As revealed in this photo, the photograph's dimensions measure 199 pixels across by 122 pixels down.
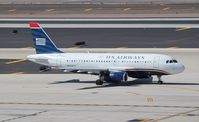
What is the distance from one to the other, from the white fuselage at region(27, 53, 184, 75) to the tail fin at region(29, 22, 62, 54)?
1.00 metres

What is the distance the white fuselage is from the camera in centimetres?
8938

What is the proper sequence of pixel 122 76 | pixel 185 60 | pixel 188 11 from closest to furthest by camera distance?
1. pixel 122 76
2. pixel 185 60
3. pixel 188 11

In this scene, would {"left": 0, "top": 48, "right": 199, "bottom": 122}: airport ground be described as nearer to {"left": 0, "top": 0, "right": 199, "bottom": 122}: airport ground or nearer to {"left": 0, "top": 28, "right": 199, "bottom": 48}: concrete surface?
{"left": 0, "top": 0, "right": 199, "bottom": 122}: airport ground

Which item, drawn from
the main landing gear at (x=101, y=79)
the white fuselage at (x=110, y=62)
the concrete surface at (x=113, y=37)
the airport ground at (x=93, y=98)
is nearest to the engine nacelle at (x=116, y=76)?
the main landing gear at (x=101, y=79)

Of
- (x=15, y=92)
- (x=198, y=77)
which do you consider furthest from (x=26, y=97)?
(x=198, y=77)

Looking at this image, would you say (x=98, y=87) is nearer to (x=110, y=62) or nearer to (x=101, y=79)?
(x=101, y=79)

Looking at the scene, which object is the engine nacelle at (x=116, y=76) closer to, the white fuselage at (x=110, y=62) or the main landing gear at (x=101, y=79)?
the main landing gear at (x=101, y=79)

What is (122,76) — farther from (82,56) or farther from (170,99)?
(170,99)

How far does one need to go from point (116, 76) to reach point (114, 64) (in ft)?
7.04

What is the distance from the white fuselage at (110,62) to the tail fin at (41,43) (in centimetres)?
100

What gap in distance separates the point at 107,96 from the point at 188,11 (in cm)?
10966

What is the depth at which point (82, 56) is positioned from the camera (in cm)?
9250

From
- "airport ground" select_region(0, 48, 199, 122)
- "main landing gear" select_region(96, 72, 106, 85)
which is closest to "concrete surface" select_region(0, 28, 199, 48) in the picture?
"airport ground" select_region(0, 48, 199, 122)

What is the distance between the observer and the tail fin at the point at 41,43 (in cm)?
9538
